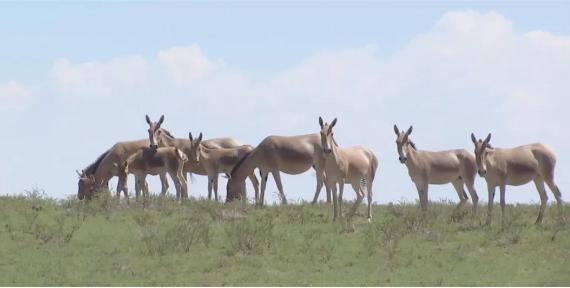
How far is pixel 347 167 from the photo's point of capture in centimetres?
2842

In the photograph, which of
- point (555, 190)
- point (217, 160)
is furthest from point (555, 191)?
point (217, 160)

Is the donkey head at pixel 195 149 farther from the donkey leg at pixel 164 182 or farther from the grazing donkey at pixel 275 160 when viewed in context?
the grazing donkey at pixel 275 160

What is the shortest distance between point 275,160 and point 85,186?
5.46 meters

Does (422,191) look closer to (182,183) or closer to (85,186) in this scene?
(182,183)

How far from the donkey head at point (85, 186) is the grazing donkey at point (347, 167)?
683cm

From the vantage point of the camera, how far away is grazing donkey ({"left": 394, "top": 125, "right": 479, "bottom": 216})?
29.3m

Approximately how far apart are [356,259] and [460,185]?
7.51m

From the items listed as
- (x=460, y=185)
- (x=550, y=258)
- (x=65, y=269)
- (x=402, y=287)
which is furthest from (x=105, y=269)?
(x=460, y=185)

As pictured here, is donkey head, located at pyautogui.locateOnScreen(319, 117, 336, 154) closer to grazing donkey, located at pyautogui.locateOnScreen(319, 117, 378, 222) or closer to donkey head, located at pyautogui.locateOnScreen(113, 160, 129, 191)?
grazing donkey, located at pyautogui.locateOnScreen(319, 117, 378, 222)

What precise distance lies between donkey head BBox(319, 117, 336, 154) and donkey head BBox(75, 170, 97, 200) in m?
7.71

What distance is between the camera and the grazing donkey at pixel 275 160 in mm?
32531

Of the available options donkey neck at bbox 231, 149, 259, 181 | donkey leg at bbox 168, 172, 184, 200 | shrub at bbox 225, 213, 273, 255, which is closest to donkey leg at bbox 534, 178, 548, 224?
shrub at bbox 225, 213, 273, 255

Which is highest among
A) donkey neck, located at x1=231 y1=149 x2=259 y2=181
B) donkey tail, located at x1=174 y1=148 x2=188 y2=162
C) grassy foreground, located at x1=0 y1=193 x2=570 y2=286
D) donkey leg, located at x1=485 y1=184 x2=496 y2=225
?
donkey tail, located at x1=174 y1=148 x2=188 y2=162

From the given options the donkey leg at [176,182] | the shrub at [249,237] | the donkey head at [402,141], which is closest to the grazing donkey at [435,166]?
the donkey head at [402,141]
